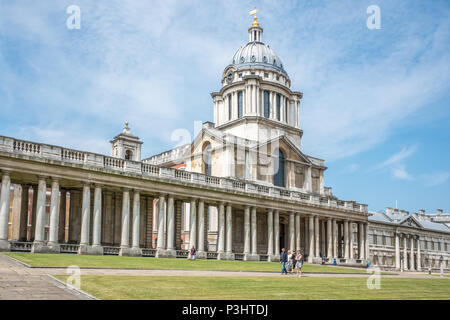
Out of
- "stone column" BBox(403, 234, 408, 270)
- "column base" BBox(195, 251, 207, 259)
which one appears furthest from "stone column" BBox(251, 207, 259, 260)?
"stone column" BBox(403, 234, 408, 270)

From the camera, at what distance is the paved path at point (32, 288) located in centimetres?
1345

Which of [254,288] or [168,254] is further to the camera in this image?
[168,254]

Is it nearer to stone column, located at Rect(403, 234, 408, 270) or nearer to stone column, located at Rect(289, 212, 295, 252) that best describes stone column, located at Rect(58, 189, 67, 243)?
stone column, located at Rect(289, 212, 295, 252)

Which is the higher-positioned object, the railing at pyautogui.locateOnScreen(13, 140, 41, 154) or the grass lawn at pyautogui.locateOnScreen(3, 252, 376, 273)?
the railing at pyautogui.locateOnScreen(13, 140, 41, 154)

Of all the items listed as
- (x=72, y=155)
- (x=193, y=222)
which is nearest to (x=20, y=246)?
(x=72, y=155)

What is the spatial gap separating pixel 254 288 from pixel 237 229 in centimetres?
3756

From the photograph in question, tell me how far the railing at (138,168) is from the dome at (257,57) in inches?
1049

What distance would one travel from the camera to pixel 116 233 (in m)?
46.1

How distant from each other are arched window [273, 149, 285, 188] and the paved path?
4805cm

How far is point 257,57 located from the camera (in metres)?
78.5

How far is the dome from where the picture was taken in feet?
256

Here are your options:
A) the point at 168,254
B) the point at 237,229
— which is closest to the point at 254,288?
the point at 168,254
